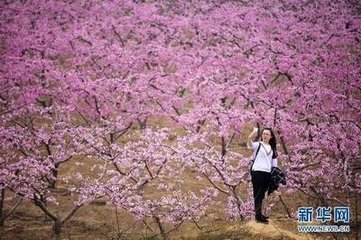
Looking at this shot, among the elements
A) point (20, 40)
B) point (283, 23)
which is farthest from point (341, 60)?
point (20, 40)

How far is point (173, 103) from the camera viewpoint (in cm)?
1905

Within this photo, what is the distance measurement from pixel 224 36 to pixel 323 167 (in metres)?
15.4

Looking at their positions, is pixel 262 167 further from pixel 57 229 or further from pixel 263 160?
pixel 57 229

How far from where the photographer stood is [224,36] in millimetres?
26406

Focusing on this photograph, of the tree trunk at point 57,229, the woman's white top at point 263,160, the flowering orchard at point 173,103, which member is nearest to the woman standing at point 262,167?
the woman's white top at point 263,160

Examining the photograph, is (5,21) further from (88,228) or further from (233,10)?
(88,228)

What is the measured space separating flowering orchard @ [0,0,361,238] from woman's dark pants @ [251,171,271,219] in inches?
99.9

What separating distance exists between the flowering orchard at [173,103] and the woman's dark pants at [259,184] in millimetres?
2539

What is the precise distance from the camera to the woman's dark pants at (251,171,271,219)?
8.46 meters

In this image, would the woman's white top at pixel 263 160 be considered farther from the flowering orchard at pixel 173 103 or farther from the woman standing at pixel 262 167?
the flowering orchard at pixel 173 103

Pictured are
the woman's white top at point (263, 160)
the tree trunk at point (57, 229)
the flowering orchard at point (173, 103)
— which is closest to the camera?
the woman's white top at point (263, 160)

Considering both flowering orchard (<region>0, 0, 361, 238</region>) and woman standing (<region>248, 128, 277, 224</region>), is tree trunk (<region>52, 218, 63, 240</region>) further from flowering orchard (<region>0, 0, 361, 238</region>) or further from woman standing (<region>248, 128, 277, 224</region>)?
woman standing (<region>248, 128, 277, 224</region>)

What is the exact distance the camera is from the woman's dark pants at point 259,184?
8461 mm

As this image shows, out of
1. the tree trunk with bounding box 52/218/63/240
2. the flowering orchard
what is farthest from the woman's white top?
the tree trunk with bounding box 52/218/63/240
